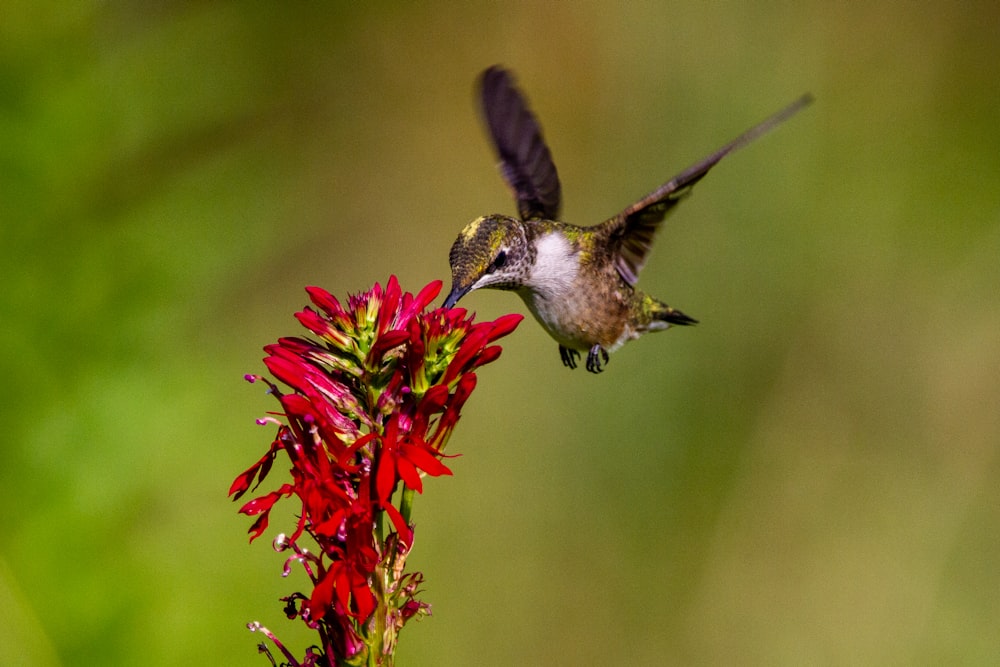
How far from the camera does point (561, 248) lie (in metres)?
2.43

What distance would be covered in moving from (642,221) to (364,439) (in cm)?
130

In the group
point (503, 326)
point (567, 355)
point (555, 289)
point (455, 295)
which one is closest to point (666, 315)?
point (567, 355)

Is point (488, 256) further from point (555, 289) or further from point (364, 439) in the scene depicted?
point (364, 439)

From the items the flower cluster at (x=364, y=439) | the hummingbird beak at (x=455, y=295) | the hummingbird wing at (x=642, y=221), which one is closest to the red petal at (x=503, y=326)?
the flower cluster at (x=364, y=439)

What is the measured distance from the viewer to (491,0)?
4.77 meters

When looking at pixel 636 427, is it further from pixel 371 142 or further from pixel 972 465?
pixel 371 142

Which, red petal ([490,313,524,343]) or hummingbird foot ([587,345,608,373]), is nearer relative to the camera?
red petal ([490,313,524,343])

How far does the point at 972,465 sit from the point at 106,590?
9.68ft

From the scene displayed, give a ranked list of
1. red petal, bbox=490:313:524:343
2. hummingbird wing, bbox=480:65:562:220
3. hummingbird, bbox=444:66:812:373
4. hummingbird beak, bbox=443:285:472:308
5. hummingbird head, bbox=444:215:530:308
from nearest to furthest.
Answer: red petal, bbox=490:313:524:343 → hummingbird beak, bbox=443:285:472:308 → hummingbird head, bbox=444:215:530:308 → hummingbird, bbox=444:66:812:373 → hummingbird wing, bbox=480:65:562:220

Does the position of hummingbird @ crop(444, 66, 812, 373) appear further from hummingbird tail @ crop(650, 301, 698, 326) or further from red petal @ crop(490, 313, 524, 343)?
red petal @ crop(490, 313, 524, 343)

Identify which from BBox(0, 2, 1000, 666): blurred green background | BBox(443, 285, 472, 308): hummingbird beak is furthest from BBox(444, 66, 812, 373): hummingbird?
BBox(0, 2, 1000, 666): blurred green background

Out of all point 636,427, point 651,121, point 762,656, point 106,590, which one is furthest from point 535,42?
point 106,590

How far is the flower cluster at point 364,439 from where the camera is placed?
4.73ft

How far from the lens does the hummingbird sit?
2.26 meters
